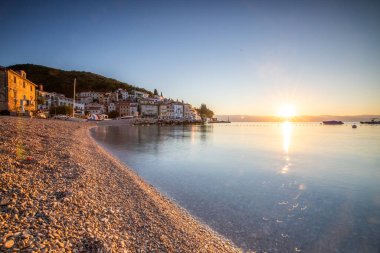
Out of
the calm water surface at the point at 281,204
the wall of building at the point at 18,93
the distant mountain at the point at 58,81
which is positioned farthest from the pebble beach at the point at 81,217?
the distant mountain at the point at 58,81

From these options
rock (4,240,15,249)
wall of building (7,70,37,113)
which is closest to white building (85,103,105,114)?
wall of building (7,70,37,113)

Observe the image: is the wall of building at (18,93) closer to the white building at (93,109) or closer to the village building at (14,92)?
the village building at (14,92)

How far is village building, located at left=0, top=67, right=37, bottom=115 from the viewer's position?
3591 cm

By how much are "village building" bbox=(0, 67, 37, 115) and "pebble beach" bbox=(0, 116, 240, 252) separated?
1472 inches

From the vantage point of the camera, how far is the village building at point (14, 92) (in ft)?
118

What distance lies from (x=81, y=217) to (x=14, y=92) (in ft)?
152

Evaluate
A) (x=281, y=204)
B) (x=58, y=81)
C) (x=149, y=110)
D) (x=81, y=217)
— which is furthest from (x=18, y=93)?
(x=58, y=81)

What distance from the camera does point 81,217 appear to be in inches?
206

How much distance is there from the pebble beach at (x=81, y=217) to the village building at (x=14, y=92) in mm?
37380

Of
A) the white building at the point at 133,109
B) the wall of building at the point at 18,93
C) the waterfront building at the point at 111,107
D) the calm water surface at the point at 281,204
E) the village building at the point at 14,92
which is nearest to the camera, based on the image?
the calm water surface at the point at 281,204

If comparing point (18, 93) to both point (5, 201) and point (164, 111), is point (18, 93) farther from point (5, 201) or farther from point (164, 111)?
point (164, 111)

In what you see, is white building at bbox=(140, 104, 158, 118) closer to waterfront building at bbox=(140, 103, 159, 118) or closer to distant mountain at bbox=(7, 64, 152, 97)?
waterfront building at bbox=(140, 103, 159, 118)

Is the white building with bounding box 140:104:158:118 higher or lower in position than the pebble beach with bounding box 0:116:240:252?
higher

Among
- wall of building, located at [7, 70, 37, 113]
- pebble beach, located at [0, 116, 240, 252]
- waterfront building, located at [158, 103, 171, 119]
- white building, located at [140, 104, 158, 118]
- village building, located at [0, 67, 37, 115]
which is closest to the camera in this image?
pebble beach, located at [0, 116, 240, 252]
